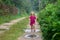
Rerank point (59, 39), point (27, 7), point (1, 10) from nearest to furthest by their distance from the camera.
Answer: point (59, 39)
point (1, 10)
point (27, 7)

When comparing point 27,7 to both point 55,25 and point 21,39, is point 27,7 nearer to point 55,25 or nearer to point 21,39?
point 21,39

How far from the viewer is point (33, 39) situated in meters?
12.9

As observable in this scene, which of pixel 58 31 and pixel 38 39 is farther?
pixel 38 39

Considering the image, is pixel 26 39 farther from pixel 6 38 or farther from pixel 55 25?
pixel 55 25

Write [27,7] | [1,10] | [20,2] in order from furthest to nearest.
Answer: [27,7]
[20,2]
[1,10]

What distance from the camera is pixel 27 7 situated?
69.2 metres

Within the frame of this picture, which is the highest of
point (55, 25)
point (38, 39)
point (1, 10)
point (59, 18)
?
point (1, 10)

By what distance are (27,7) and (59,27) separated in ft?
209

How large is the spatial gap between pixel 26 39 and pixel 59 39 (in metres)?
7.25

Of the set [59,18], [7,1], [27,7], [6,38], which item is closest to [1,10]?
[7,1]

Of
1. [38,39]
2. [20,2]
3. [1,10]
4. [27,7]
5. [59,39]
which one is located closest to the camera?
[59,39]

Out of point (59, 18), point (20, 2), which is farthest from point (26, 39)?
point (20, 2)

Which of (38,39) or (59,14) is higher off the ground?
(38,39)

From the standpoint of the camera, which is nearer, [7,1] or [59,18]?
[59,18]
